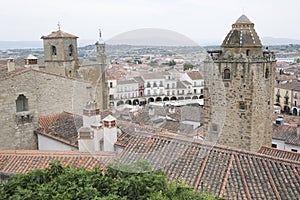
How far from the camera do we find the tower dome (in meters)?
15.5

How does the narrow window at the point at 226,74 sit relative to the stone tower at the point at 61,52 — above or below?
below

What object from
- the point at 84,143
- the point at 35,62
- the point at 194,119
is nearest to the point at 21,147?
the point at 84,143

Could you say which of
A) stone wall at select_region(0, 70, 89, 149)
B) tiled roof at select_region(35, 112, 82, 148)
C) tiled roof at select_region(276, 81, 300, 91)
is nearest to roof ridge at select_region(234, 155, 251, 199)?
tiled roof at select_region(35, 112, 82, 148)

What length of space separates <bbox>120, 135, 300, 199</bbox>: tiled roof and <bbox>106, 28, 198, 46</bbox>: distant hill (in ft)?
4.96

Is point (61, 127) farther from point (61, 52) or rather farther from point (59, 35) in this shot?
point (59, 35)

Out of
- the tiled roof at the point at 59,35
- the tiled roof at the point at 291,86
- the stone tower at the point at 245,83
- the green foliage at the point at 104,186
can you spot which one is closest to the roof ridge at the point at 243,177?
the green foliage at the point at 104,186

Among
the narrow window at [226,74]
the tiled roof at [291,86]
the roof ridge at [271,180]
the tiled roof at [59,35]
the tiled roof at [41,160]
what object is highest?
the tiled roof at [59,35]

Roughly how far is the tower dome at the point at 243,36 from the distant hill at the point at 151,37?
36.2 feet

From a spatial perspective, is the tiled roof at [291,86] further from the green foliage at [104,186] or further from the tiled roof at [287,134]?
the green foliage at [104,186]

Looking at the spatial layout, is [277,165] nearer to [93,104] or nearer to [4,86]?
[93,104]

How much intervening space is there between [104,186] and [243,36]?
494 inches

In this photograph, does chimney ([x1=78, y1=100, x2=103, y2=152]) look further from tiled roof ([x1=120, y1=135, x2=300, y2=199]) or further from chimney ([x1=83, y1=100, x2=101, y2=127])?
tiled roof ([x1=120, y1=135, x2=300, y2=199])

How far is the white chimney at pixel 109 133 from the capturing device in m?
8.30

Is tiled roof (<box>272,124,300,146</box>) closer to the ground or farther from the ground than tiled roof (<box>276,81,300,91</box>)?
closer to the ground
